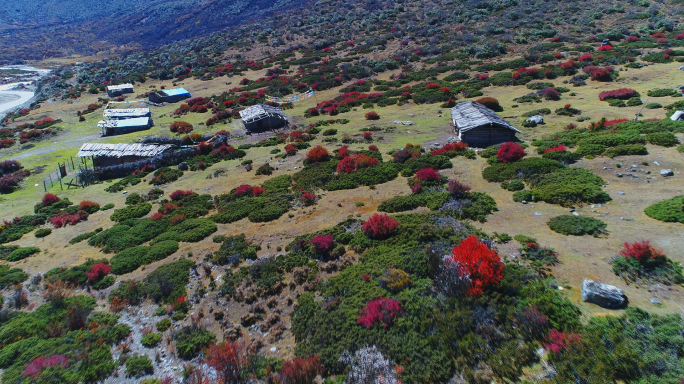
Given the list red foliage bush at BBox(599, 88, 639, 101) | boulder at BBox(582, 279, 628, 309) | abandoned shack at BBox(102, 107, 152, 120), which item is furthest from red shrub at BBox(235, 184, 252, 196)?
red foliage bush at BBox(599, 88, 639, 101)

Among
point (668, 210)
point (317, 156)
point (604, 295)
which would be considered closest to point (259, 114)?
point (317, 156)

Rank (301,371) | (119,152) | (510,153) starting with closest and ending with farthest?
1. (301,371)
2. (510,153)
3. (119,152)

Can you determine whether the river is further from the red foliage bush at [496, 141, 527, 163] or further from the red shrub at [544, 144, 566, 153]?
the red shrub at [544, 144, 566, 153]

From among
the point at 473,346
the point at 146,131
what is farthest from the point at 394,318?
the point at 146,131

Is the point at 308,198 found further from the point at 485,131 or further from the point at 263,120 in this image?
the point at 263,120

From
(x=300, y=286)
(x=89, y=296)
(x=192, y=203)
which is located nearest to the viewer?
(x=300, y=286)

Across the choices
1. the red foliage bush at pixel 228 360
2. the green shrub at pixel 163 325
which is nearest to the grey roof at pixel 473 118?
the red foliage bush at pixel 228 360

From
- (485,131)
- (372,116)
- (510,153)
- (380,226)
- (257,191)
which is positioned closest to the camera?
(380,226)

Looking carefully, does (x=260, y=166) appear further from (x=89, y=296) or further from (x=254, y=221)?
(x=89, y=296)
